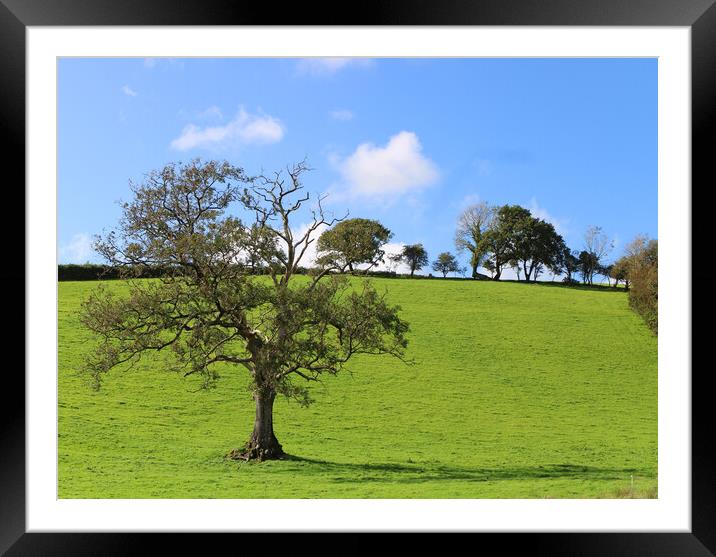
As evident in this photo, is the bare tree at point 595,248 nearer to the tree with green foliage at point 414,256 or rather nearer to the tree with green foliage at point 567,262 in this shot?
the tree with green foliage at point 567,262

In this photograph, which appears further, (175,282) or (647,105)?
(647,105)

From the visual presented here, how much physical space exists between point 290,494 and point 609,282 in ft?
58.5

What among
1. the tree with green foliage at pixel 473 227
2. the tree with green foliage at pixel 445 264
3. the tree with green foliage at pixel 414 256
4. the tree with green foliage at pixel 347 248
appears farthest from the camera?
the tree with green foliage at pixel 445 264

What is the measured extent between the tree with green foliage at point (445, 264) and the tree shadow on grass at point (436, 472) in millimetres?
12307

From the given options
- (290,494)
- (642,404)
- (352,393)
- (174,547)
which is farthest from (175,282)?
(642,404)

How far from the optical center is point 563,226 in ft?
72.0
